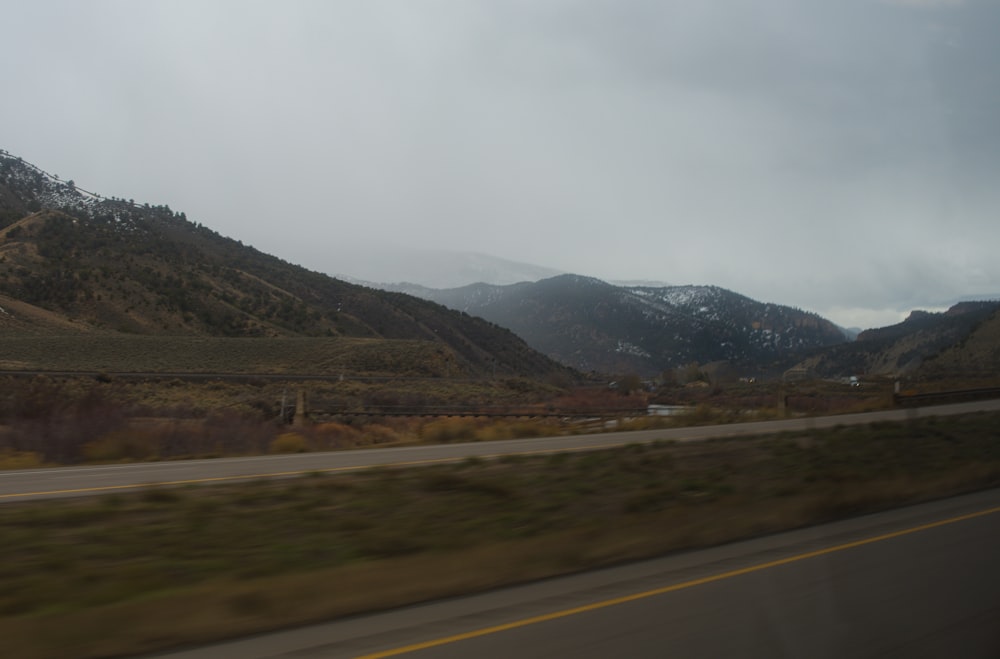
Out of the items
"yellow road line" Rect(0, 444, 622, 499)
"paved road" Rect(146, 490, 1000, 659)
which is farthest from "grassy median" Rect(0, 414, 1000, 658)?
"yellow road line" Rect(0, 444, 622, 499)

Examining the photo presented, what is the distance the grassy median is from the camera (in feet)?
19.3

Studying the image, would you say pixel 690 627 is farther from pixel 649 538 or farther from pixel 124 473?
pixel 124 473

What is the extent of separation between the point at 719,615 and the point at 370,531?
168 inches

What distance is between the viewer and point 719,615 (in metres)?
5.88

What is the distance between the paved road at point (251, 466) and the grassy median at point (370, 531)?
53.5 inches

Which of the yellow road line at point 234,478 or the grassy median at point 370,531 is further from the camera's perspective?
the yellow road line at point 234,478

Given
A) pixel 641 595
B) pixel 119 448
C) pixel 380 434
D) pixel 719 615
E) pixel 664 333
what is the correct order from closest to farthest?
pixel 719 615 → pixel 641 595 → pixel 119 448 → pixel 380 434 → pixel 664 333

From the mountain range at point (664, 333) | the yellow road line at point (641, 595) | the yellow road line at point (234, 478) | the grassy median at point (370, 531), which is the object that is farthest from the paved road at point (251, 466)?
the mountain range at point (664, 333)

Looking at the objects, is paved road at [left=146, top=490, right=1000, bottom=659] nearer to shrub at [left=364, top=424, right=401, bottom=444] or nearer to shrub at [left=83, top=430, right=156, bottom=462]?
shrub at [left=83, top=430, right=156, bottom=462]

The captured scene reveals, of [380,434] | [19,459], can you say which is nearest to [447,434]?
[380,434]

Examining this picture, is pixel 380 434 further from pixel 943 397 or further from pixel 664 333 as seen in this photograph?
pixel 664 333

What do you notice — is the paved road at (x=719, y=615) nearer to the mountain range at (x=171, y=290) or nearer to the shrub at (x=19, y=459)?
the shrub at (x=19, y=459)

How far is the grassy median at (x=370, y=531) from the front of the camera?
5895 millimetres

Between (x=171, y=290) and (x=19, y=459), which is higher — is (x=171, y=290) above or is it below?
above
